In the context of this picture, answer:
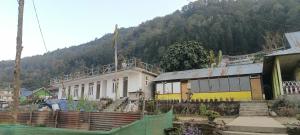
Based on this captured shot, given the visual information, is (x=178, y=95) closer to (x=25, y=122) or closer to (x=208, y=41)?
(x=25, y=122)

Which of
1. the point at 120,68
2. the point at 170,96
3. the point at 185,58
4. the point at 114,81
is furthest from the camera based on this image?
the point at 185,58

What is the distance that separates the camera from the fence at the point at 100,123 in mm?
4926

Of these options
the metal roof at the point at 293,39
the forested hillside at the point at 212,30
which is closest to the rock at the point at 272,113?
the metal roof at the point at 293,39

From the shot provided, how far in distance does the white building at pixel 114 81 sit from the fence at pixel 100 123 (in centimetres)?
1048

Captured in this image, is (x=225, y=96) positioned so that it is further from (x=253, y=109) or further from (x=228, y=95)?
(x=253, y=109)

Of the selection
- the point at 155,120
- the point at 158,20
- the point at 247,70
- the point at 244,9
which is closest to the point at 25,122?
the point at 155,120

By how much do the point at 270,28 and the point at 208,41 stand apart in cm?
1117

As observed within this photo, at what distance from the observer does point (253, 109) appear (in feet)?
45.2

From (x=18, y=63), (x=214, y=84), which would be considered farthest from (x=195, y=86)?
(x=18, y=63)

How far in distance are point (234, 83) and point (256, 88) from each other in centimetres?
165

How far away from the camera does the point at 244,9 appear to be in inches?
1933

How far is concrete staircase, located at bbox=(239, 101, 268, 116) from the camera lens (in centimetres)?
1320

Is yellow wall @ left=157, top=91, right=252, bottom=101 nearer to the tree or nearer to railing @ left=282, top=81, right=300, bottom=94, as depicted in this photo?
railing @ left=282, top=81, right=300, bottom=94

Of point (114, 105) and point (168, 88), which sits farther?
point (168, 88)
